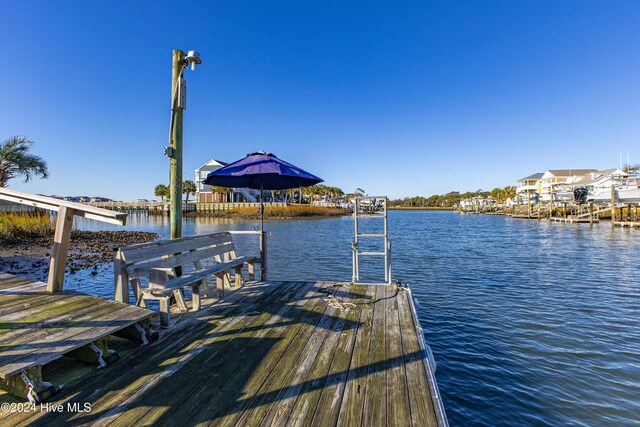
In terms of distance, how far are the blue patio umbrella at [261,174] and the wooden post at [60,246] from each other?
3007 mm

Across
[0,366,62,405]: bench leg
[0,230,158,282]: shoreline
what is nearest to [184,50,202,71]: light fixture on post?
[0,366,62,405]: bench leg

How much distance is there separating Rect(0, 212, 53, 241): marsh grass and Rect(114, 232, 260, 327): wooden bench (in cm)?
1950

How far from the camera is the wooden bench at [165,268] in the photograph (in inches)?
168

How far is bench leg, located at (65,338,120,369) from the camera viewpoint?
3.21m

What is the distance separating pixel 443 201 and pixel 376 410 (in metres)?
176

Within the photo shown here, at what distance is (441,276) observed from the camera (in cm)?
1264

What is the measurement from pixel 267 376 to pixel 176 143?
507cm

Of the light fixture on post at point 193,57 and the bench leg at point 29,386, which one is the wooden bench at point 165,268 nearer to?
the bench leg at point 29,386

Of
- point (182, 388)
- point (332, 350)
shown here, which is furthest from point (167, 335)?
point (332, 350)

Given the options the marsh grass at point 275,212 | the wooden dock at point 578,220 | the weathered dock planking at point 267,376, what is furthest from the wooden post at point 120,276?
the marsh grass at point 275,212

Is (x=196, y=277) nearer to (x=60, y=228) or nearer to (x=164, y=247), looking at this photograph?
(x=164, y=247)

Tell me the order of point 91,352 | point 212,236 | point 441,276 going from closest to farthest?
1. point 91,352
2. point 212,236
3. point 441,276

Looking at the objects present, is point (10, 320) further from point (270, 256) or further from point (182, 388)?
point (270, 256)

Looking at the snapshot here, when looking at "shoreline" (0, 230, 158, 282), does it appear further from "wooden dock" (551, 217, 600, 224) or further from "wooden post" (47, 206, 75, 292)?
"wooden dock" (551, 217, 600, 224)
